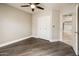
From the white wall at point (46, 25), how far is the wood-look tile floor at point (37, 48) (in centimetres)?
16

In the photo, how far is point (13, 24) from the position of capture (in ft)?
7.28

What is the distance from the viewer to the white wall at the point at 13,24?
2.10 metres

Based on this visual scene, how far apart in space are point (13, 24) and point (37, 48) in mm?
877

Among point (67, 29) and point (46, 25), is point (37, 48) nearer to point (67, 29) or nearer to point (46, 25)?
point (46, 25)

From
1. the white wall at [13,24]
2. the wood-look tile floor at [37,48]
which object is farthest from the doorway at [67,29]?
the white wall at [13,24]

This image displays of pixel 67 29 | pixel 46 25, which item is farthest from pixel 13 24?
pixel 67 29

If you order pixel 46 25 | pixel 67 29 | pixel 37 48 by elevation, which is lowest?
pixel 37 48

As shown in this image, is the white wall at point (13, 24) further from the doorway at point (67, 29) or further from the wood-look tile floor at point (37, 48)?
the doorway at point (67, 29)

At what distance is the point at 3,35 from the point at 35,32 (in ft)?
2.64

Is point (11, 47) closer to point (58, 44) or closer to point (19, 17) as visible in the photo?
point (19, 17)

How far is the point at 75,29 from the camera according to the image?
2258 mm

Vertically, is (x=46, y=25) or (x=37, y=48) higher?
(x=46, y=25)

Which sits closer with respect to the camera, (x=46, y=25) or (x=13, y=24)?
(x=13, y=24)

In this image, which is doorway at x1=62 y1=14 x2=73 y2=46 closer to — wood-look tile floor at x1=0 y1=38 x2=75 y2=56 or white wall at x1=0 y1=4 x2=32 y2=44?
wood-look tile floor at x1=0 y1=38 x2=75 y2=56
